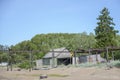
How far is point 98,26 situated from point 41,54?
22794 millimetres

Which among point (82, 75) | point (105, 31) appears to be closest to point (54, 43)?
point (105, 31)

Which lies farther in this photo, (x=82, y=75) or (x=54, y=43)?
(x=54, y=43)

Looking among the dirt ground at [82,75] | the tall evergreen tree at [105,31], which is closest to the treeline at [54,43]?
the tall evergreen tree at [105,31]

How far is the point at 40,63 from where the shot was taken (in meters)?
55.1

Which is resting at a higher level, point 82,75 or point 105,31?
point 105,31

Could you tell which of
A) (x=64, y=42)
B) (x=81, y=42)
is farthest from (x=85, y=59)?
(x=64, y=42)

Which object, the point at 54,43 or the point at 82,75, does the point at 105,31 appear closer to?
the point at 82,75

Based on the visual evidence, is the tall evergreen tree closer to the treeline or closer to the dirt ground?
the treeline

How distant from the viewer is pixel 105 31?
46.6 metres

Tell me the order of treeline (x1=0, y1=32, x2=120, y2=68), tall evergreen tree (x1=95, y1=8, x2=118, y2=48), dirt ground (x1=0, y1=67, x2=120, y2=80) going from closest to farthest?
dirt ground (x1=0, y1=67, x2=120, y2=80)
tall evergreen tree (x1=95, y1=8, x2=118, y2=48)
treeline (x1=0, y1=32, x2=120, y2=68)

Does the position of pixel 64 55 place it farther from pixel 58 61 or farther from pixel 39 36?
pixel 39 36

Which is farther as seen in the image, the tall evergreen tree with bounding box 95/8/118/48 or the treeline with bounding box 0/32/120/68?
the treeline with bounding box 0/32/120/68

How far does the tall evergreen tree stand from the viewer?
4506cm

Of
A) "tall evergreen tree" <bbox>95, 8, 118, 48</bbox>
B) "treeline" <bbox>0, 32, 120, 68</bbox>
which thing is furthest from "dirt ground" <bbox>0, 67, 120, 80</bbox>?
"treeline" <bbox>0, 32, 120, 68</bbox>
